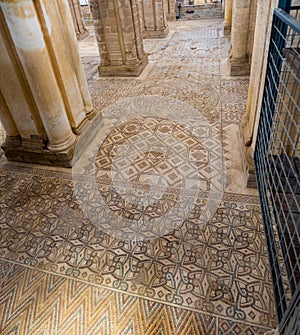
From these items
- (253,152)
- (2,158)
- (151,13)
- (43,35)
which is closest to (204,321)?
(253,152)

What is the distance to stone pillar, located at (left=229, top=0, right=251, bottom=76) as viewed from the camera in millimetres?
5059

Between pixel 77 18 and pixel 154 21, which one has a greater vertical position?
pixel 77 18

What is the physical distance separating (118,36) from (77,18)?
6.30 m

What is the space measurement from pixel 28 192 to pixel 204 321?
91.5 inches

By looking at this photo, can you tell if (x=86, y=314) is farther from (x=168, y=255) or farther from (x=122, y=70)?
(x=122, y=70)

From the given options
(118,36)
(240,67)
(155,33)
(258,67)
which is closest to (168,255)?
(258,67)

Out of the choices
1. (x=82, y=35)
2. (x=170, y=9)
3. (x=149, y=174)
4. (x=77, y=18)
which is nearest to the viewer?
(x=149, y=174)

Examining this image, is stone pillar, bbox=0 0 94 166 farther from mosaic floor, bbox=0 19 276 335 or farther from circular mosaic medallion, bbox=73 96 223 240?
circular mosaic medallion, bbox=73 96 223 240

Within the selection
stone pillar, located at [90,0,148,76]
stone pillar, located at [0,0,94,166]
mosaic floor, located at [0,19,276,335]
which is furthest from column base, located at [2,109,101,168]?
stone pillar, located at [90,0,148,76]

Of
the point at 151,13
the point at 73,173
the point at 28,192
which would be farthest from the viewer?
the point at 151,13

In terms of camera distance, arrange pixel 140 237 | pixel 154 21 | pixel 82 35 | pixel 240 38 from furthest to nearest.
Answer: pixel 82 35 → pixel 154 21 → pixel 240 38 → pixel 140 237

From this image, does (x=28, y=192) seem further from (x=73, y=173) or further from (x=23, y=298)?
(x=23, y=298)

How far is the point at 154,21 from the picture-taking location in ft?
30.3

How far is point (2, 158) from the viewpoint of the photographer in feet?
12.1
